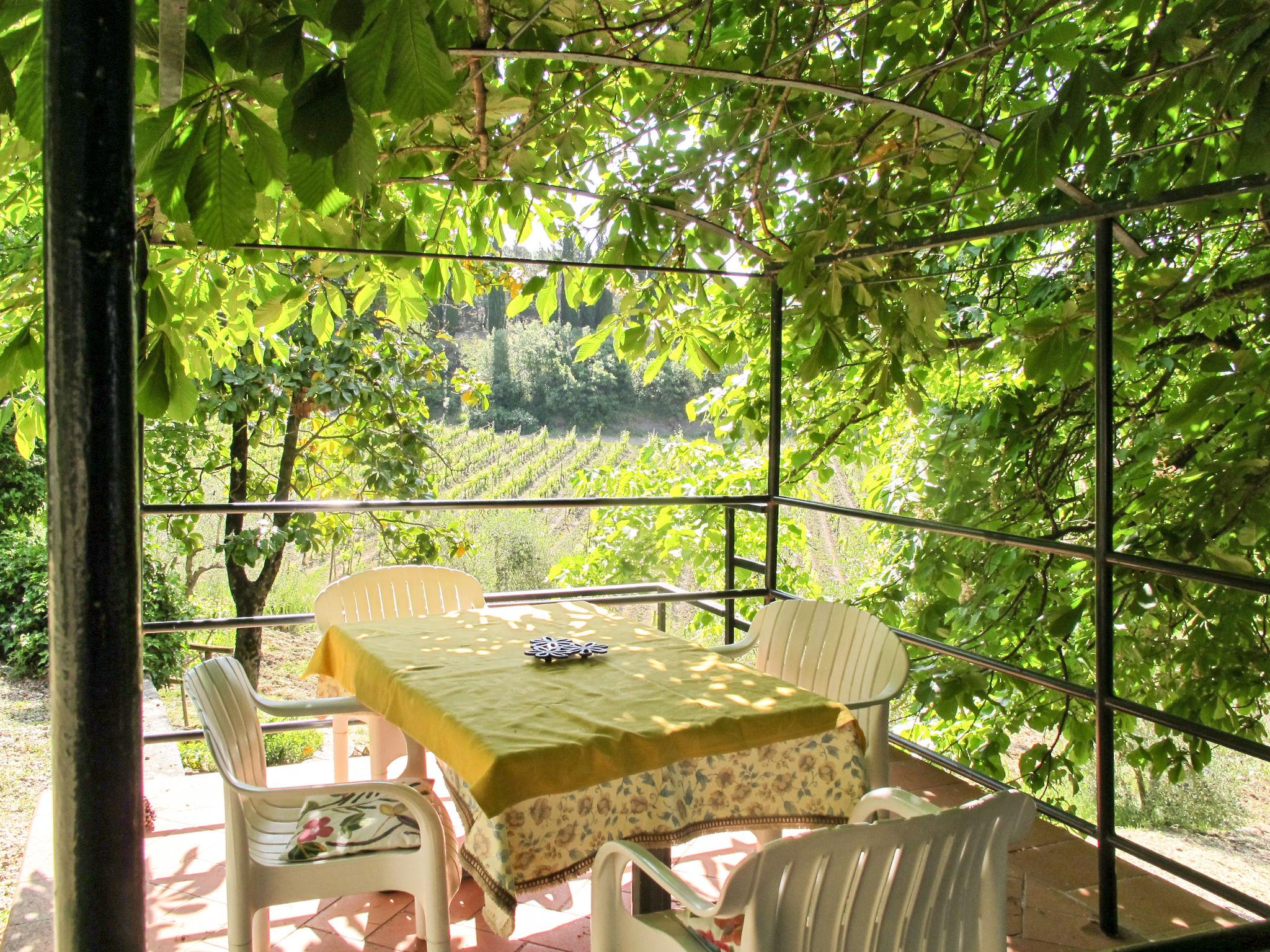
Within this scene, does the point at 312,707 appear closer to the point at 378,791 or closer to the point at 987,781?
the point at 378,791

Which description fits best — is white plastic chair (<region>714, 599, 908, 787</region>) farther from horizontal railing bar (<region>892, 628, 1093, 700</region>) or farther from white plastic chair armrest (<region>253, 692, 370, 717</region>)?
white plastic chair armrest (<region>253, 692, 370, 717</region>)

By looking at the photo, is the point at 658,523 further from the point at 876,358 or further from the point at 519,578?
the point at 519,578

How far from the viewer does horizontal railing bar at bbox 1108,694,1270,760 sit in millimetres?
1973

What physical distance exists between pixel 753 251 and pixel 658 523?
2.68 metres

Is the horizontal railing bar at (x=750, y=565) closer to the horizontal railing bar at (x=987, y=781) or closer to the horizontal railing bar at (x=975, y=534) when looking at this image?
the horizontal railing bar at (x=975, y=534)

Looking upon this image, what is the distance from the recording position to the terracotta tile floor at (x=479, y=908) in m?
2.30

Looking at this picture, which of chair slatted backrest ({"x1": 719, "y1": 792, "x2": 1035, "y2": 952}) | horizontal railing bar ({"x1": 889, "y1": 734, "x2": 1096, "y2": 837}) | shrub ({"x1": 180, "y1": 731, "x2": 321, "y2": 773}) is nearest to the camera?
chair slatted backrest ({"x1": 719, "y1": 792, "x2": 1035, "y2": 952})

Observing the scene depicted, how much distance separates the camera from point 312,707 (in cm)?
237

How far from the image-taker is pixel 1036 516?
4.30m

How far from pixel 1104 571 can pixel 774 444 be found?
1.63 m

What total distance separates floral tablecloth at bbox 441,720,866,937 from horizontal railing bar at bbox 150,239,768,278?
1500 mm

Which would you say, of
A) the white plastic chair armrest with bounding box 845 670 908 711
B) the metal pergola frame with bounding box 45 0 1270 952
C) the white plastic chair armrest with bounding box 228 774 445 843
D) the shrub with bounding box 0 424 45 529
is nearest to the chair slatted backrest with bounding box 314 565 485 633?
the white plastic chair armrest with bounding box 228 774 445 843

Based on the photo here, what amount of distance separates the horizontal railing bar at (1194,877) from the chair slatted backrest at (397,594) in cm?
196

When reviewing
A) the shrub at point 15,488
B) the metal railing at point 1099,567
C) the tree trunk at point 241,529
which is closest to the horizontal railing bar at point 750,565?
the metal railing at point 1099,567
